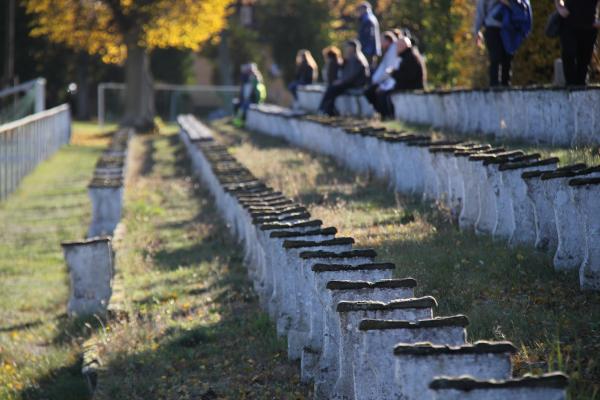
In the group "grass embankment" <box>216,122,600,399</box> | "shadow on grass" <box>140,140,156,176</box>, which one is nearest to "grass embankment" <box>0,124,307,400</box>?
"grass embankment" <box>216,122,600,399</box>

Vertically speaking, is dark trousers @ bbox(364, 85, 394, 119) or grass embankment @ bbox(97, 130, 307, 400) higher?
dark trousers @ bbox(364, 85, 394, 119)

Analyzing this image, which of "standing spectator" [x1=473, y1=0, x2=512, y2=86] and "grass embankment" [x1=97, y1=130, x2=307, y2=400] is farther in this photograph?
"standing spectator" [x1=473, y1=0, x2=512, y2=86]

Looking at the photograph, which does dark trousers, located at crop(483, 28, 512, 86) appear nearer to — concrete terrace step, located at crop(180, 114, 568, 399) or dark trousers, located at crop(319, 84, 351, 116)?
concrete terrace step, located at crop(180, 114, 568, 399)

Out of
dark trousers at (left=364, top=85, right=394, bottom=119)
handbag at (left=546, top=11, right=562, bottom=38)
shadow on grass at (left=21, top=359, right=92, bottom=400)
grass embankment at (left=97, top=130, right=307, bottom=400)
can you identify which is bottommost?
shadow on grass at (left=21, top=359, right=92, bottom=400)

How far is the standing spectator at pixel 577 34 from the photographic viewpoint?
505 inches

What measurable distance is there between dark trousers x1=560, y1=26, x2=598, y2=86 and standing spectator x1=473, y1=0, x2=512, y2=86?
2.38m

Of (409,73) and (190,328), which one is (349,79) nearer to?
(409,73)

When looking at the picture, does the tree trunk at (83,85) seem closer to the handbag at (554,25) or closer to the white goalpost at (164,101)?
the white goalpost at (164,101)

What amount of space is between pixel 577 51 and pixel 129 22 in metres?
29.8

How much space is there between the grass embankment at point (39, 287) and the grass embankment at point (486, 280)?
2.55 m

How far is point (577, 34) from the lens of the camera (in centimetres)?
1296

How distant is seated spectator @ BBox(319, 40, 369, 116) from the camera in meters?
22.8

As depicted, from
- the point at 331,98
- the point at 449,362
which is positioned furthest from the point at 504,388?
the point at 331,98

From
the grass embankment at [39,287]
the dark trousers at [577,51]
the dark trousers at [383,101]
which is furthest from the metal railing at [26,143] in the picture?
the dark trousers at [577,51]
